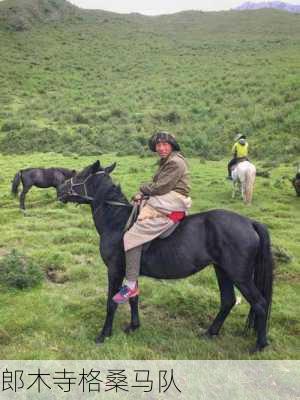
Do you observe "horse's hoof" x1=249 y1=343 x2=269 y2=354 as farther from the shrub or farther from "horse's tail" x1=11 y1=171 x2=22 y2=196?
"horse's tail" x1=11 y1=171 x2=22 y2=196

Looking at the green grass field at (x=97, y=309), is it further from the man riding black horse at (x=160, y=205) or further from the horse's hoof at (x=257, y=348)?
the man riding black horse at (x=160, y=205)

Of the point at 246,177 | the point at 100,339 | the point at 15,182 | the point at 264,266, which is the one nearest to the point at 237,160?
the point at 246,177

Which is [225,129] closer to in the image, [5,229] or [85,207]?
[85,207]

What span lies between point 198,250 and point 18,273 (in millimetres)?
3544

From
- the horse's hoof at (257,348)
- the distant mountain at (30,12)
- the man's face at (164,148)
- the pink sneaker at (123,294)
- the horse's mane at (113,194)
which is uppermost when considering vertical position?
the distant mountain at (30,12)

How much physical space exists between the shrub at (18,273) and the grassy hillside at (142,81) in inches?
679

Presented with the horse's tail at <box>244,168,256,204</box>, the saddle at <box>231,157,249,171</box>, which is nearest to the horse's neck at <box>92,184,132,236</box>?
the horse's tail at <box>244,168,256,204</box>

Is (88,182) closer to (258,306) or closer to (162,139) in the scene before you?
(162,139)

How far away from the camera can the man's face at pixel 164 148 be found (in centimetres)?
580

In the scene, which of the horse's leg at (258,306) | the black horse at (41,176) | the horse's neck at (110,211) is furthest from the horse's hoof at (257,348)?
the black horse at (41,176)

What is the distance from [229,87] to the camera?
37.8 meters

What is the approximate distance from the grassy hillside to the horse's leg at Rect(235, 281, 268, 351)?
1805 cm

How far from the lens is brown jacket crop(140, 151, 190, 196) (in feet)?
18.9

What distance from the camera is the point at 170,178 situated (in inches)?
227
